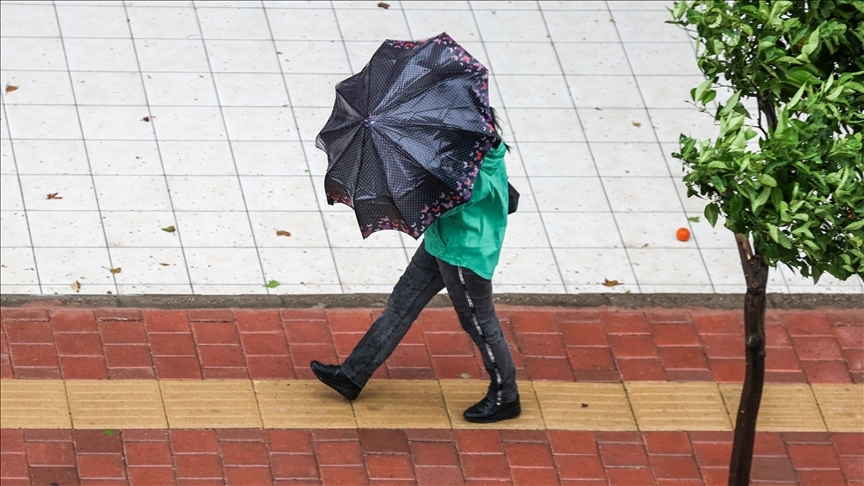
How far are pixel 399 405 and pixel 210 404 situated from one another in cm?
99

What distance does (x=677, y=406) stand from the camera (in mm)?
6621

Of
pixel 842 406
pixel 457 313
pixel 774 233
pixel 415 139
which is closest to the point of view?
pixel 774 233

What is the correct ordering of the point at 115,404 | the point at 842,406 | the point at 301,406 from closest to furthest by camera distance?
the point at 115,404
the point at 301,406
the point at 842,406

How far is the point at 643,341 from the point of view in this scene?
7.04 meters

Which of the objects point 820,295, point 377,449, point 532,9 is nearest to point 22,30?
point 532,9

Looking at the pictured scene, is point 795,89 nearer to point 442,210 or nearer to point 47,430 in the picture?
point 442,210

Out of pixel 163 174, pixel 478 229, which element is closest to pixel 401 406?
pixel 478 229

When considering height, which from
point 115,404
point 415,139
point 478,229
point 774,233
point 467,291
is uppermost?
point 774,233

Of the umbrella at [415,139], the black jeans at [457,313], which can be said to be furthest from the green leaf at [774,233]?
the black jeans at [457,313]

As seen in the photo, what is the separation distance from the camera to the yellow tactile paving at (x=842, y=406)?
6598 mm

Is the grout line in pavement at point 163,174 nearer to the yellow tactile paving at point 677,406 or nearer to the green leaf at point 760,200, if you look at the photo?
the yellow tactile paving at point 677,406

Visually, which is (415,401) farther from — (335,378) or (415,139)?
(415,139)

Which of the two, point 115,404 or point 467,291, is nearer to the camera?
point 467,291

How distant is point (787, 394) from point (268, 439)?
285cm
